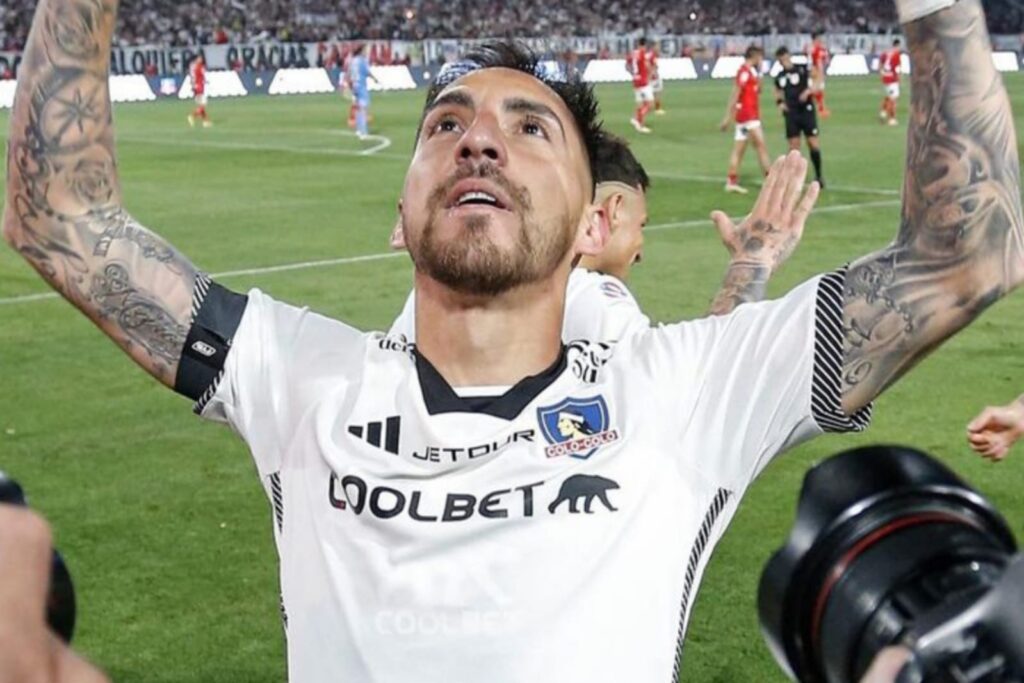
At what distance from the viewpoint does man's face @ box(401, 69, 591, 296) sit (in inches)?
123

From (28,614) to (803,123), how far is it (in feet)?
64.6

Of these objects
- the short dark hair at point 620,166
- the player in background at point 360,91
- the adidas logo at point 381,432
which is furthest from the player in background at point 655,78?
the adidas logo at point 381,432

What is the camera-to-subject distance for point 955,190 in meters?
2.79

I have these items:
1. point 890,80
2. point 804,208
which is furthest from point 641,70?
point 804,208

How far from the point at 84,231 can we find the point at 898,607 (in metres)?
2.15

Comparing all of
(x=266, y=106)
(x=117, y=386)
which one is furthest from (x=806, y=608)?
(x=266, y=106)

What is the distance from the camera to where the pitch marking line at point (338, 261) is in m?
12.7

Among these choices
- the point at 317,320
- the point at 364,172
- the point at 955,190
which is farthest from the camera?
the point at 364,172

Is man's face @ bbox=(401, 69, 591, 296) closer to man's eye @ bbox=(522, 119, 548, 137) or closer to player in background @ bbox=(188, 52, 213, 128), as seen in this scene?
man's eye @ bbox=(522, 119, 548, 137)

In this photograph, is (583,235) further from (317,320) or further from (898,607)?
(898,607)

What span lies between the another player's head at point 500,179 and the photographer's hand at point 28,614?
1.80 m

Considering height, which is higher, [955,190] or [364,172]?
[955,190]

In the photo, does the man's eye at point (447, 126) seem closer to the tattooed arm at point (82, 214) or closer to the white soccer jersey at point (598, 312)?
the tattooed arm at point (82, 214)

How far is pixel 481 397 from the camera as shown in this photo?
313 centimetres
